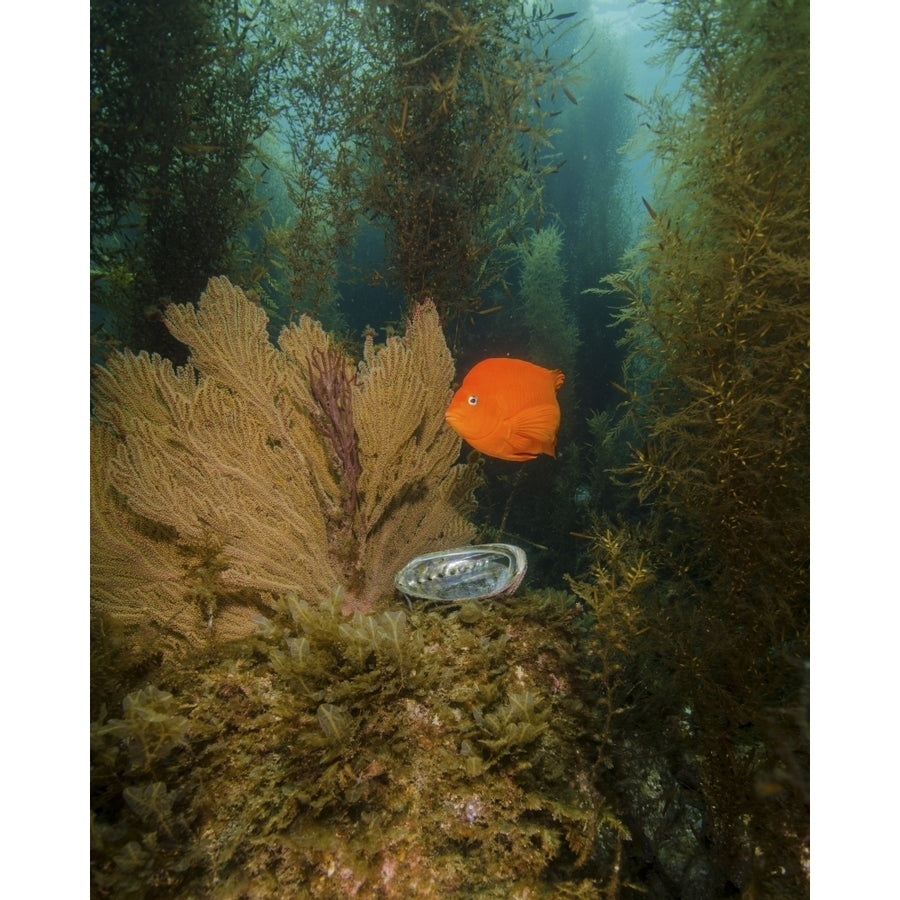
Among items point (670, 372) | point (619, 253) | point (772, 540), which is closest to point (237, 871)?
point (772, 540)

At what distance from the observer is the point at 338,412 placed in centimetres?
246

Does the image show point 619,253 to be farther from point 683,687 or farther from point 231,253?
point 683,687

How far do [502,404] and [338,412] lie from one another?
909mm

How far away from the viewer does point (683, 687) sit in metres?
2.04

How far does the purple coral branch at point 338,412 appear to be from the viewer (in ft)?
8.04

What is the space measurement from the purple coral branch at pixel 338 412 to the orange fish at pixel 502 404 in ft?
1.82

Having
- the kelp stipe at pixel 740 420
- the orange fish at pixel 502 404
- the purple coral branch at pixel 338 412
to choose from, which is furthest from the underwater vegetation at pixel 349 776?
the orange fish at pixel 502 404

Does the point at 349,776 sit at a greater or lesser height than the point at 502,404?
lesser

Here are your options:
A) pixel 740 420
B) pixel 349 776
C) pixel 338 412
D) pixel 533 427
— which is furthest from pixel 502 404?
pixel 349 776

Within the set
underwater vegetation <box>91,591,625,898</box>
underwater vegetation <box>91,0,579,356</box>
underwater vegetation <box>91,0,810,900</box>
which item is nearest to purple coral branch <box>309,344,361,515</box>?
underwater vegetation <box>91,0,810,900</box>

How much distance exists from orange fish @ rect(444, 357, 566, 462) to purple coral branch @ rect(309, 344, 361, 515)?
56 centimetres

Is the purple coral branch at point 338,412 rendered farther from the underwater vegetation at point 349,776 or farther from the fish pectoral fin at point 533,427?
the fish pectoral fin at point 533,427

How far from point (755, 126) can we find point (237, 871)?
11.1ft

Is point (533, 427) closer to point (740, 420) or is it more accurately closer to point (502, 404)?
point (502, 404)
